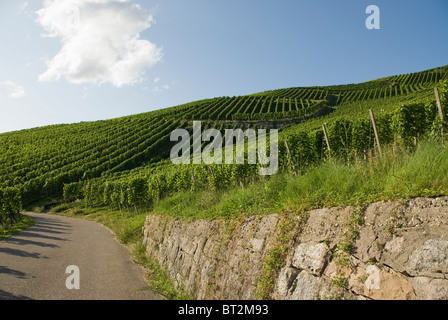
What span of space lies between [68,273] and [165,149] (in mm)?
52203

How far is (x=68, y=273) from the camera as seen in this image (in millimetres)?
9008

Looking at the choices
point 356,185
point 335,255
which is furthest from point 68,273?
point 356,185

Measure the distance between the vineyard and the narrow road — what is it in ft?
16.0

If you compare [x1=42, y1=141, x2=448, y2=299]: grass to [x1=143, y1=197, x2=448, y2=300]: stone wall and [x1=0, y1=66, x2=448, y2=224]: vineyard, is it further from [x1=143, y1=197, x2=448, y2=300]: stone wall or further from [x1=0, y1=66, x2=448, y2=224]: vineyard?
[x1=0, y1=66, x2=448, y2=224]: vineyard

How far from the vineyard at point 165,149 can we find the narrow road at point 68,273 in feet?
16.0

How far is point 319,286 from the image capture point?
3857 mm

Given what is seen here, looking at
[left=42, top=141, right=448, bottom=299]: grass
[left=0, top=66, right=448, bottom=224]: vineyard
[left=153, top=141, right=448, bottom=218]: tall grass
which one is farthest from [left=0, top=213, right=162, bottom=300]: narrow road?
[left=0, top=66, right=448, bottom=224]: vineyard

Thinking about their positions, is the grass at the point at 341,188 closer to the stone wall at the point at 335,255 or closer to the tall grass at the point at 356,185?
the tall grass at the point at 356,185

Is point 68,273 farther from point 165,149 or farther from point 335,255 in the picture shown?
point 165,149

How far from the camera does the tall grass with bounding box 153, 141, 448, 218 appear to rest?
410cm

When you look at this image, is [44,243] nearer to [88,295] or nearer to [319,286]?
[88,295]
